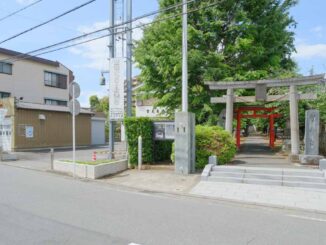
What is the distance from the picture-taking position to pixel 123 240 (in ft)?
16.8

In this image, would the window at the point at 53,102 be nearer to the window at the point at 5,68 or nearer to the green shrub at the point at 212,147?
the window at the point at 5,68

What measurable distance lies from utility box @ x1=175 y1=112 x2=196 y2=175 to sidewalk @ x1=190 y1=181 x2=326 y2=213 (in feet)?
5.92

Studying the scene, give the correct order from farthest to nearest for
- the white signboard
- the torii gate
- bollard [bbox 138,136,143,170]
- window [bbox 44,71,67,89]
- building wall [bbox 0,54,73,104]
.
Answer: window [bbox 44,71,67,89]
building wall [bbox 0,54,73,104]
the white signboard
the torii gate
bollard [bbox 138,136,143,170]

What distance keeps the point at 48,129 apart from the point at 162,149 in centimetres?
1469

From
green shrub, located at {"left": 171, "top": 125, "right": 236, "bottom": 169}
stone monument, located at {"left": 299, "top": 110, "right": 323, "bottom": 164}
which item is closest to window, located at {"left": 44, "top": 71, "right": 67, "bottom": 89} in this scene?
green shrub, located at {"left": 171, "top": 125, "right": 236, "bottom": 169}

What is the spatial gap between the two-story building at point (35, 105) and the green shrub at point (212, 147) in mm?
16329

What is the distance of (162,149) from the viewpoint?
15.1 meters

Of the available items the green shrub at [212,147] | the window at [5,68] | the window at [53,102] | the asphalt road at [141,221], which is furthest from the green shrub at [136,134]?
the window at [53,102]

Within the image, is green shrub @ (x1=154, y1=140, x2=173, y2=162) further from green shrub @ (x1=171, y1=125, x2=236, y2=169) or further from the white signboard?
the white signboard

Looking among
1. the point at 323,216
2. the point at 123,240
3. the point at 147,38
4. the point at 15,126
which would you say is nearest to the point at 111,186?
the point at 123,240

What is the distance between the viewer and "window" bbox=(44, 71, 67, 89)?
34.5 metres

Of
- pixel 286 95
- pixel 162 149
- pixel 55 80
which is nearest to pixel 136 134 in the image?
pixel 162 149

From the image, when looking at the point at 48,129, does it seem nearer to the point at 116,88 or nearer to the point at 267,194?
the point at 116,88

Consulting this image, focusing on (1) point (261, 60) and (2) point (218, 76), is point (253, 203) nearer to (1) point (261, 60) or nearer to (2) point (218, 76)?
(2) point (218, 76)
